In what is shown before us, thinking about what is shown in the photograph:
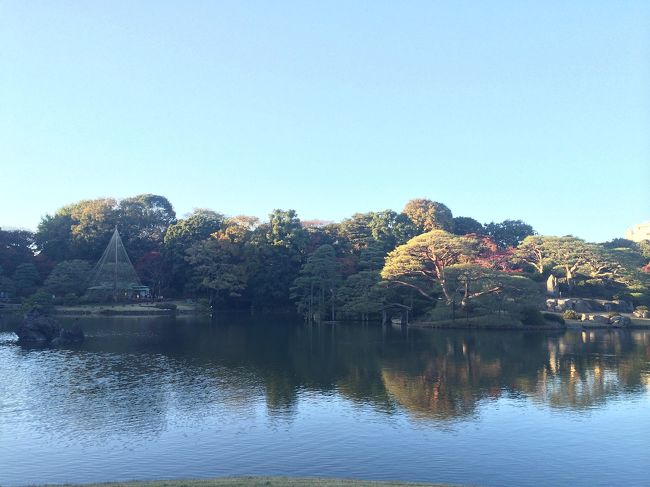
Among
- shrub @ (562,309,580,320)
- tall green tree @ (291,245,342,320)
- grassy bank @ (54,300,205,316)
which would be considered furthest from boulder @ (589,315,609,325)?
grassy bank @ (54,300,205,316)

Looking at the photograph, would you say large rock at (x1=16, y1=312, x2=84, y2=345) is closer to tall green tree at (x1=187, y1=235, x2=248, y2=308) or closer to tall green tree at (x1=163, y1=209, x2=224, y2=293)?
tall green tree at (x1=187, y1=235, x2=248, y2=308)

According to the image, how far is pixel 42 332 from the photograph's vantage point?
1597 inches

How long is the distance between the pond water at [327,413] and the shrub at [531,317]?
13.5m

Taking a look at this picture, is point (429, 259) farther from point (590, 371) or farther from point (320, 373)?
point (320, 373)

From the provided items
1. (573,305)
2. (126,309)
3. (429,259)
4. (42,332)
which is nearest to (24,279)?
(126,309)

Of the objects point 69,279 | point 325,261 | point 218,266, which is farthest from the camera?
point 218,266

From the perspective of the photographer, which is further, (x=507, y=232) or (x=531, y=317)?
(x=507, y=232)

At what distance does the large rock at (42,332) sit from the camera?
39.4 meters

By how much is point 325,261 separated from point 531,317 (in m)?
22.4

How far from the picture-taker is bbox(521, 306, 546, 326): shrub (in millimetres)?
51037

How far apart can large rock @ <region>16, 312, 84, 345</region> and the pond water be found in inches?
107

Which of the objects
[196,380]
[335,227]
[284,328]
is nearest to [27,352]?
[196,380]

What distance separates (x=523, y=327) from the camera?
5038 cm

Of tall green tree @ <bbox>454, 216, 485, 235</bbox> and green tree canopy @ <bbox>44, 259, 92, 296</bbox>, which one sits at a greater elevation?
tall green tree @ <bbox>454, 216, 485, 235</bbox>
